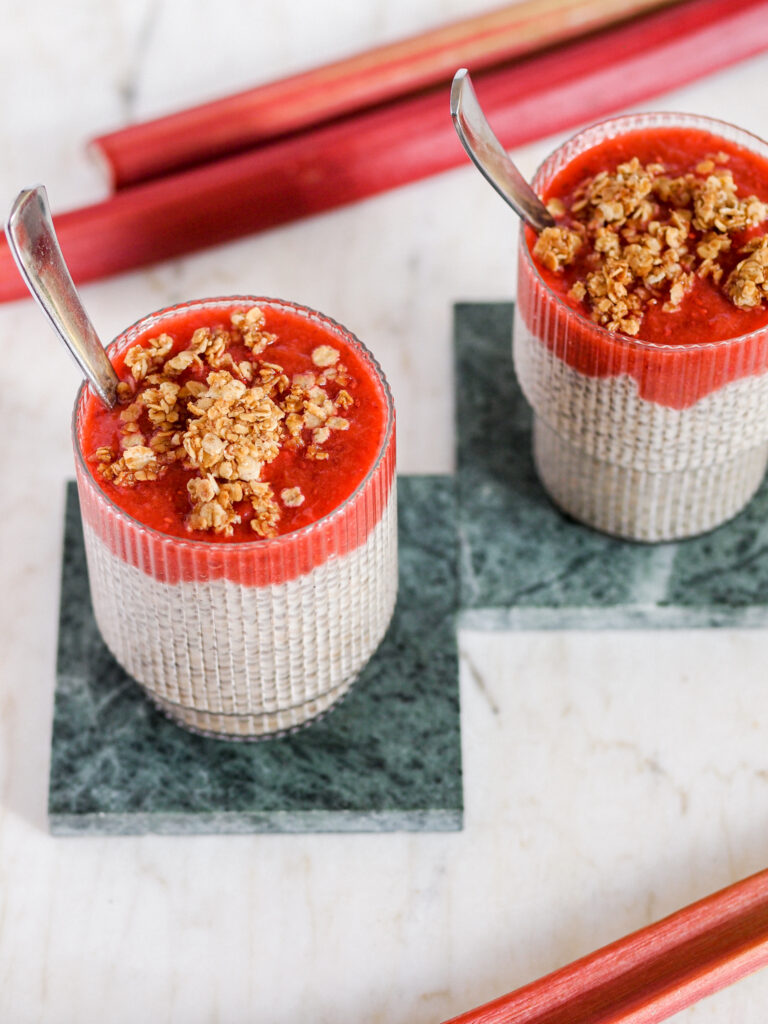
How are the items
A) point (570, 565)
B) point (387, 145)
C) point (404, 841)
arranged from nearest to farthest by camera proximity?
point (404, 841)
point (570, 565)
point (387, 145)

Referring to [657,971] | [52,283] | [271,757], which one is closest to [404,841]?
[271,757]

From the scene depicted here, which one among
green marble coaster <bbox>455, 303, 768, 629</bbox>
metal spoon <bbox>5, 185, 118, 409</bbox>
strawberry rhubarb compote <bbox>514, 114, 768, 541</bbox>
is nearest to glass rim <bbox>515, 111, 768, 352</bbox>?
strawberry rhubarb compote <bbox>514, 114, 768, 541</bbox>

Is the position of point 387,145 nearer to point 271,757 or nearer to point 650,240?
point 650,240

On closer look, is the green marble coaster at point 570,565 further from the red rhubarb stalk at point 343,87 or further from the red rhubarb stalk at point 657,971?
the red rhubarb stalk at point 343,87

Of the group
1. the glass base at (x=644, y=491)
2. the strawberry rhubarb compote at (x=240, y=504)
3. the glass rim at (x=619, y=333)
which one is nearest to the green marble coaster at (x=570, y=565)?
the glass base at (x=644, y=491)

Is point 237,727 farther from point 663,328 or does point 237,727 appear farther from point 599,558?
point 663,328
